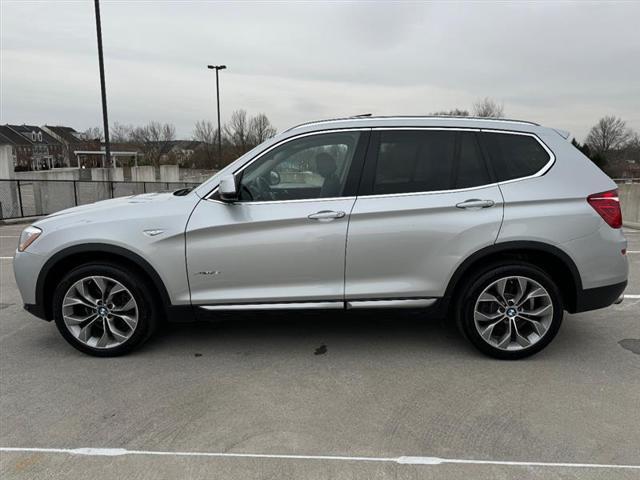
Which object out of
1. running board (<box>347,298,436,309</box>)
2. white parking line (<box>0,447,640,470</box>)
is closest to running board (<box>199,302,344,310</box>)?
running board (<box>347,298,436,309</box>)

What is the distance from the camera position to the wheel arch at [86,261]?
12.4 ft

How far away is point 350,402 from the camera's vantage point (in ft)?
10.7

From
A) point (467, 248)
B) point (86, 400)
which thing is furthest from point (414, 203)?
point (86, 400)

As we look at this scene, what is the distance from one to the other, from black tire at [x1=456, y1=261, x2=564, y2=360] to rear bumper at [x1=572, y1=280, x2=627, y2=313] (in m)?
0.15

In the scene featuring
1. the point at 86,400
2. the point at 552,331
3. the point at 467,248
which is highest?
the point at 467,248

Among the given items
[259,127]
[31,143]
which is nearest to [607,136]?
[259,127]

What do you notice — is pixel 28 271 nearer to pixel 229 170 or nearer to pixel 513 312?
pixel 229 170

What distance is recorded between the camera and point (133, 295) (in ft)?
12.7

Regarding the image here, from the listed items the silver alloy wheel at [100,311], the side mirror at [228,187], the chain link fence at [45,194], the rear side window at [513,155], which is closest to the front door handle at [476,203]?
the rear side window at [513,155]

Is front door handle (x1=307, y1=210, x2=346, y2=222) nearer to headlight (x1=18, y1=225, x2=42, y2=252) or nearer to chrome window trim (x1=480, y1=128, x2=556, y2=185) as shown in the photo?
chrome window trim (x1=480, y1=128, x2=556, y2=185)

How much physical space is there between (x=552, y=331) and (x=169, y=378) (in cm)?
298

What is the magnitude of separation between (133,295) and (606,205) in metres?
3.74

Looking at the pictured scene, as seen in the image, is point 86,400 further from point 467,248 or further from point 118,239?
point 467,248

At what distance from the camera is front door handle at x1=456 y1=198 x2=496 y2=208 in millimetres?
3732
